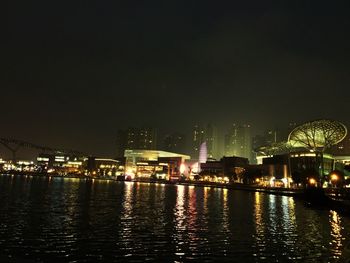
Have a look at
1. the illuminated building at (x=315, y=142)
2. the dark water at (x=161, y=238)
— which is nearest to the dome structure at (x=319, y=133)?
the illuminated building at (x=315, y=142)

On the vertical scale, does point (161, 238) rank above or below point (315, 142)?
below

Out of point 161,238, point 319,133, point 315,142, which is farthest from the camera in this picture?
point 315,142

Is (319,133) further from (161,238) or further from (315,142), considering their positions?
(161,238)

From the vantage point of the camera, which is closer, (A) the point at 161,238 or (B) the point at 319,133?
(A) the point at 161,238

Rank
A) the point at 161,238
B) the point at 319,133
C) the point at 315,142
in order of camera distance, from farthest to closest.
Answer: the point at 315,142, the point at 319,133, the point at 161,238

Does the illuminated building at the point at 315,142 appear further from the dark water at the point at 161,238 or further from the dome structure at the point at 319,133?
the dark water at the point at 161,238

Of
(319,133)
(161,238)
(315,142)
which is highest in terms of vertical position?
(319,133)

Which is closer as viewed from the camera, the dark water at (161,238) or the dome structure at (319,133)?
the dark water at (161,238)

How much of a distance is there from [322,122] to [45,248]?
153 meters

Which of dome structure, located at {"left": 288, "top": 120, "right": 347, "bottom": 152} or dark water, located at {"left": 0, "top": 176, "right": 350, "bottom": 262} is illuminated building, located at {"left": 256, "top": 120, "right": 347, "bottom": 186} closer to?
dome structure, located at {"left": 288, "top": 120, "right": 347, "bottom": 152}

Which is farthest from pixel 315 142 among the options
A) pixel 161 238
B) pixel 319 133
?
pixel 161 238

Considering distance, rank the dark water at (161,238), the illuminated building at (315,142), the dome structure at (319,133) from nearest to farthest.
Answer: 1. the dark water at (161,238)
2. the dome structure at (319,133)
3. the illuminated building at (315,142)

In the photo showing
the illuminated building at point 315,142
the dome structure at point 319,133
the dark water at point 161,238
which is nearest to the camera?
the dark water at point 161,238

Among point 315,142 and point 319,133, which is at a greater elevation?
point 319,133
